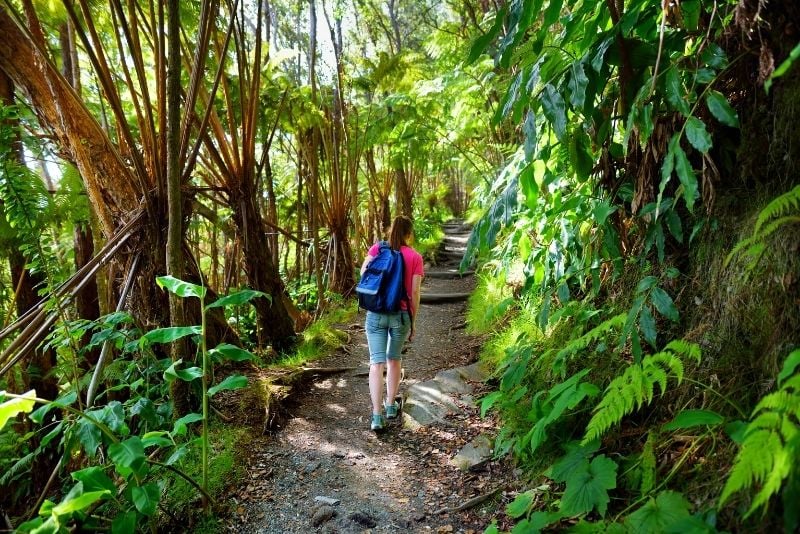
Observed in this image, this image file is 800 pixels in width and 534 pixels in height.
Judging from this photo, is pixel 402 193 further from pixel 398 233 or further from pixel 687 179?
pixel 687 179

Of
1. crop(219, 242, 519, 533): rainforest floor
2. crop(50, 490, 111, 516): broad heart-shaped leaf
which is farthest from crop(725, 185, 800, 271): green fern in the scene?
crop(50, 490, 111, 516): broad heart-shaped leaf

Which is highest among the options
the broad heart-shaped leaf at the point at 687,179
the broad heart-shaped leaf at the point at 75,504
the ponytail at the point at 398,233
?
the broad heart-shaped leaf at the point at 687,179

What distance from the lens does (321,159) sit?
731 centimetres

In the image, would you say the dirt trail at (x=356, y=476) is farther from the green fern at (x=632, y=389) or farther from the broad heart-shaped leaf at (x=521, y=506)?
the green fern at (x=632, y=389)

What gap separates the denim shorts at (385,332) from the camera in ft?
10.3

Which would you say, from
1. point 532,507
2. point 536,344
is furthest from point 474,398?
point 532,507

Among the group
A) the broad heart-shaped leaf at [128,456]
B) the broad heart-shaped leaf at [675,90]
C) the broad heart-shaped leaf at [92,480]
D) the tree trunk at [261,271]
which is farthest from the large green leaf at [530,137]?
the tree trunk at [261,271]

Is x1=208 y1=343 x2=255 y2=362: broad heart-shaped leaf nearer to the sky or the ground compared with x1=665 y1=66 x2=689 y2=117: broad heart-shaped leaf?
nearer to the ground

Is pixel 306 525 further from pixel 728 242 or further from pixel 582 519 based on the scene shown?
pixel 728 242

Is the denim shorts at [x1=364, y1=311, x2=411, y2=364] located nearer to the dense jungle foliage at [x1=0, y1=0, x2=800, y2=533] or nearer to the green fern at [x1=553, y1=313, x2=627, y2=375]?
the dense jungle foliage at [x1=0, y1=0, x2=800, y2=533]

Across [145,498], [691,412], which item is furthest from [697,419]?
[145,498]

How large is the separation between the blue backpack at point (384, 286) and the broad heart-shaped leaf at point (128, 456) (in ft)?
5.27

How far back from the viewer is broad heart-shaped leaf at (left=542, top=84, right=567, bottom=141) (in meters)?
1.66

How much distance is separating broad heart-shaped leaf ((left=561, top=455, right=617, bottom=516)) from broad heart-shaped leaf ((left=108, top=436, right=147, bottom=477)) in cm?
157
